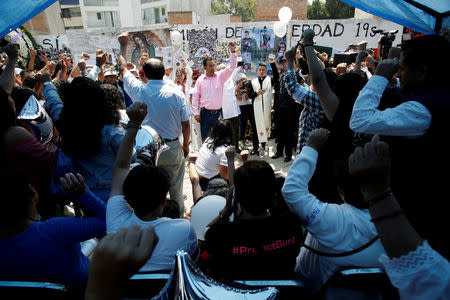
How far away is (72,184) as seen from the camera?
128 cm

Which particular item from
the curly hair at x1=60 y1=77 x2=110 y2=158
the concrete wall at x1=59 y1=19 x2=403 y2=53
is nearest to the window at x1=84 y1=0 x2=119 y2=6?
the concrete wall at x1=59 y1=19 x2=403 y2=53

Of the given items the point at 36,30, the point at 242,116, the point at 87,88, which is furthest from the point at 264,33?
the point at 36,30

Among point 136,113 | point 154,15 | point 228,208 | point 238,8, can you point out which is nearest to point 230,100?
point 136,113

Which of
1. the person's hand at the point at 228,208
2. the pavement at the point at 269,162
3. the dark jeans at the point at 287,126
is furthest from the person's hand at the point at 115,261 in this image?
the dark jeans at the point at 287,126

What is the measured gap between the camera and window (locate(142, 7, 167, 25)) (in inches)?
1507

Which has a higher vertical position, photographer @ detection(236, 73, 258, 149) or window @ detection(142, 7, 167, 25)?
window @ detection(142, 7, 167, 25)

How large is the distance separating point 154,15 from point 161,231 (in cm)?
4425

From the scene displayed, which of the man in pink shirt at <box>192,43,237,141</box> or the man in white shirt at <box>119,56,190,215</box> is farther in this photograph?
the man in pink shirt at <box>192,43,237,141</box>

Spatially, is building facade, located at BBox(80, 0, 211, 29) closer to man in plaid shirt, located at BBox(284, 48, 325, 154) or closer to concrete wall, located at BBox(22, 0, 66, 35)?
concrete wall, located at BBox(22, 0, 66, 35)

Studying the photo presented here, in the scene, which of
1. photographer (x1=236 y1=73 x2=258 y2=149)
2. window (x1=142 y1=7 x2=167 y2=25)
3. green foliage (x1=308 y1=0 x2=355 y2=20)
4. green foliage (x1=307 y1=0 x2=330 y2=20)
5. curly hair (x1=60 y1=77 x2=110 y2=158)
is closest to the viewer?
curly hair (x1=60 y1=77 x2=110 y2=158)

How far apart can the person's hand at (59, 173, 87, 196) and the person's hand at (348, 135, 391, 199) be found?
1.22m

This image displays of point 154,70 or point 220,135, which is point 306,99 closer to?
point 220,135

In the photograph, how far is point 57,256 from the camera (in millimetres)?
1243

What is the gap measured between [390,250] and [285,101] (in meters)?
4.91
